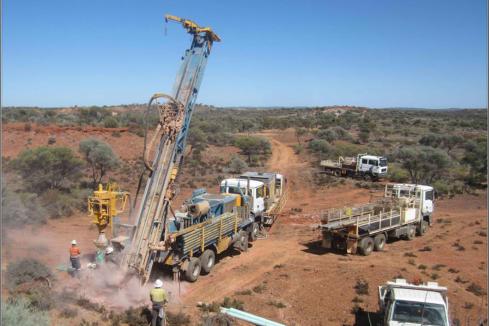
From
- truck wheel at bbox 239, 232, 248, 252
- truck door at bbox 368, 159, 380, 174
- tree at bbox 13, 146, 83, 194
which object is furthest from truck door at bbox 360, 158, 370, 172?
tree at bbox 13, 146, 83, 194

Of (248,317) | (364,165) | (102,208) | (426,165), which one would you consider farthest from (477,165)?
(102,208)

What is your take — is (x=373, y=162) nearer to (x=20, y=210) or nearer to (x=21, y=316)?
(x=20, y=210)

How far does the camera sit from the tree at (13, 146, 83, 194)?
79.9 feet

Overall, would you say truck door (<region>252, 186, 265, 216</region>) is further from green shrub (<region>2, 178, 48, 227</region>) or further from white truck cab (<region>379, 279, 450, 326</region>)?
white truck cab (<region>379, 279, 450, 326</region>)

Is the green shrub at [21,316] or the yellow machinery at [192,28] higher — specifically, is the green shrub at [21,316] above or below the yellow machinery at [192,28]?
below

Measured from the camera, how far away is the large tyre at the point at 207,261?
45.5ft

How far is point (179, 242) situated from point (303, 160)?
33.1 metres

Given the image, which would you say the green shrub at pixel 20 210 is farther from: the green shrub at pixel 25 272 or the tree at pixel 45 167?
the green shrub at pixel 25 272

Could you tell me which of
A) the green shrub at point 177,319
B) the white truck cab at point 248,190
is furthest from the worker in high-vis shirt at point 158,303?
the white truck cab at point 248,190

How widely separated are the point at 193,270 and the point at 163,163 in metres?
3.48

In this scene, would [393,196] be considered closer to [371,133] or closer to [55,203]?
[55,203]

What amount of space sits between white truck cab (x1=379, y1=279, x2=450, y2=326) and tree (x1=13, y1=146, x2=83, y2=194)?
20586mm

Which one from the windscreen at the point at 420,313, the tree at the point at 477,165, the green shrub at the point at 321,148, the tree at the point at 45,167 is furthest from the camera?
the green shrub at the point at 321,148

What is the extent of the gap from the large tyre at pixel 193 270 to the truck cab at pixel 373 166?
24.0 m
